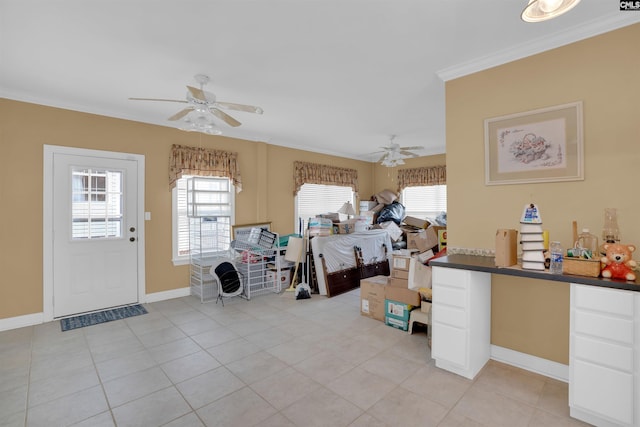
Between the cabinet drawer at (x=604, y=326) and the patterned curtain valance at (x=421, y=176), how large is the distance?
496 cm

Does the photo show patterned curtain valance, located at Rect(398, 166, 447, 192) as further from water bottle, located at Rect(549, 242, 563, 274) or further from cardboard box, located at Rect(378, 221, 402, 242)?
water bottle, located at Rect(549, 242, 563, 274)

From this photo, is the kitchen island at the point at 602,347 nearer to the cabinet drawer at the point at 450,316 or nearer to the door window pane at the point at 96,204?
the cabinet drawer at the point at 450,316

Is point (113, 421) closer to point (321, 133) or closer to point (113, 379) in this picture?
point (113, 379)

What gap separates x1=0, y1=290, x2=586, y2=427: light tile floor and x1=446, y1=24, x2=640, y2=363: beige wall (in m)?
0.47

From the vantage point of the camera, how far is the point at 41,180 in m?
3.49

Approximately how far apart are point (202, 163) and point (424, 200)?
4.92 meters

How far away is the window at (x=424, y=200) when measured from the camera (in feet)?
22.5

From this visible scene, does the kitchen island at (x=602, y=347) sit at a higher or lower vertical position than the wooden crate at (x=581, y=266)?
lower

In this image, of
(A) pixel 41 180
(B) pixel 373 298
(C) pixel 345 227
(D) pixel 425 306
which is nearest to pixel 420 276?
(D) pixel 425 306

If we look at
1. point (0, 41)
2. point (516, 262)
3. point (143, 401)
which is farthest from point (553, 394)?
point (0, 41)

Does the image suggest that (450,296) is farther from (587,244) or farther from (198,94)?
(198,94)

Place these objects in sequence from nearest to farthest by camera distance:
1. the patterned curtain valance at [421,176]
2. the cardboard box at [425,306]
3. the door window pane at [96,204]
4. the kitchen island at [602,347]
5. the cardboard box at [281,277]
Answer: the kitchen island at [602,347], the cardboard box at [425,306], the door window pane at [96,204], the cardboard box at [281,277], the patterned curtain valance at [421,176]

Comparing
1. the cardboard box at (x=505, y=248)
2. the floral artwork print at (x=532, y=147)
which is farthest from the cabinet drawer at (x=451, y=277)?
the floral artwork print at (x=532, y=147)

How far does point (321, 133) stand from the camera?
529cm
